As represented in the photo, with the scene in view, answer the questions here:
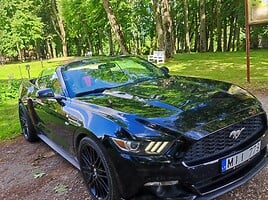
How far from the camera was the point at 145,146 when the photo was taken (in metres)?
2.49

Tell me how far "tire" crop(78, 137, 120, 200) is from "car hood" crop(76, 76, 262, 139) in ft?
1.20

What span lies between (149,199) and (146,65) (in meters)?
2.62

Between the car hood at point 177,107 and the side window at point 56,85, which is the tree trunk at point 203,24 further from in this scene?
the car hood at point 177,107

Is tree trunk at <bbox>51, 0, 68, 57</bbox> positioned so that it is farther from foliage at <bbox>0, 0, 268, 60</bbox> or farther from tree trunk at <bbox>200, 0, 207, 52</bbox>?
tree trunk at <bbox>200, 0, 207, 52</bbox>

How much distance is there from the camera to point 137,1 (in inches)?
1390

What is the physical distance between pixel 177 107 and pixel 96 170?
3.35 feet

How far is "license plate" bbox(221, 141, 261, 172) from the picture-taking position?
8.46 feet

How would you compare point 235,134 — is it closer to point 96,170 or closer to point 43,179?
point 96,170

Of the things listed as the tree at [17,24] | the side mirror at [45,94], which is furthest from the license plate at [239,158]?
the tree at [17,24]

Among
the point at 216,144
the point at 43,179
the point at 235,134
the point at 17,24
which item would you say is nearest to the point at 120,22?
the point at 17,24

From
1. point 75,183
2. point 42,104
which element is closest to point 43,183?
point 75,183

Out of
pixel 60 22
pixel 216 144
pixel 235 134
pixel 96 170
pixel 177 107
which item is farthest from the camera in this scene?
pixel 60 22

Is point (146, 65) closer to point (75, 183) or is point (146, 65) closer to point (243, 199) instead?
point (75, 183)

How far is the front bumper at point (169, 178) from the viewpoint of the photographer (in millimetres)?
2416
